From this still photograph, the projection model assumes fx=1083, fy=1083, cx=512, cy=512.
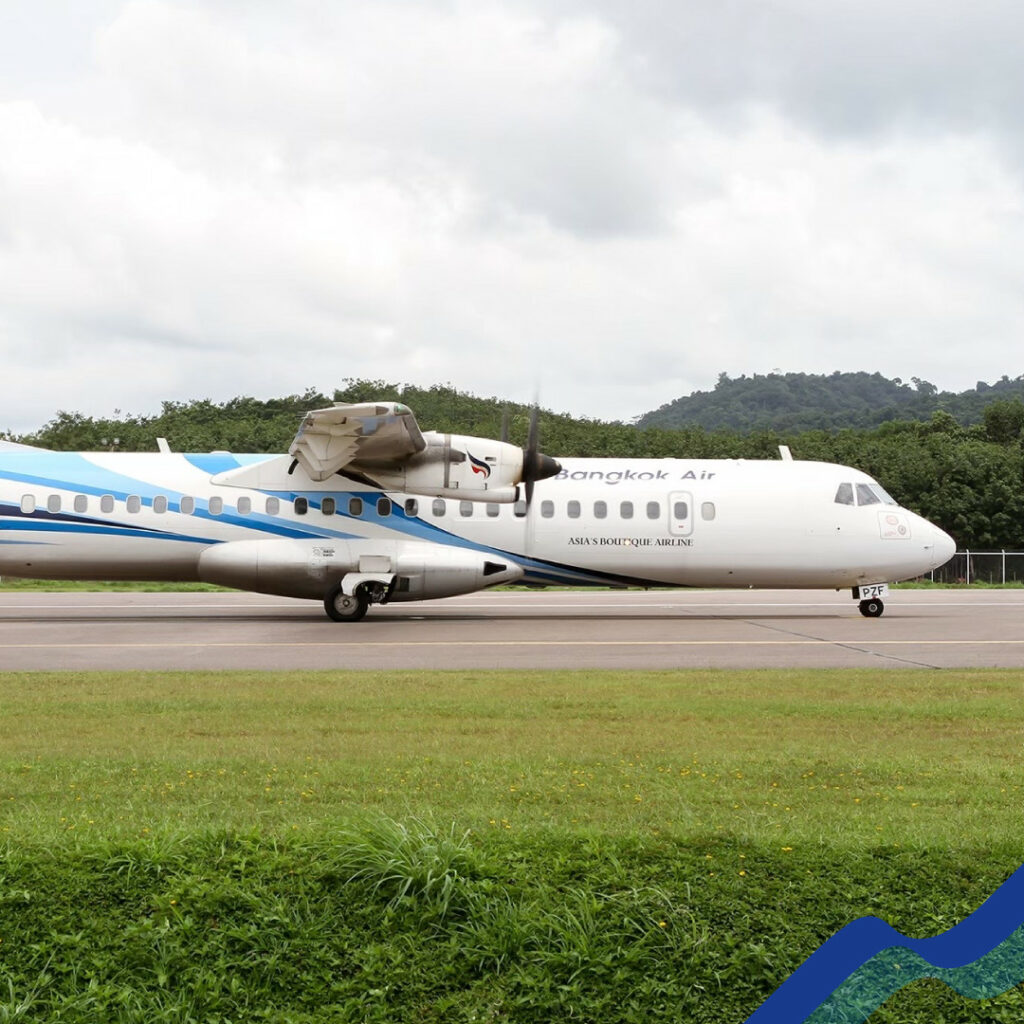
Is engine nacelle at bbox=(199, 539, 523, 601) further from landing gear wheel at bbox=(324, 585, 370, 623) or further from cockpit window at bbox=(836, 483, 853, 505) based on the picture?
cockpit window at bbox=(836, 483, 853, 505)

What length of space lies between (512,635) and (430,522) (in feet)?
14.1

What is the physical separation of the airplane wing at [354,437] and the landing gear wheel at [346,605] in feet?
8.07

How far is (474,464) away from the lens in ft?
71.7

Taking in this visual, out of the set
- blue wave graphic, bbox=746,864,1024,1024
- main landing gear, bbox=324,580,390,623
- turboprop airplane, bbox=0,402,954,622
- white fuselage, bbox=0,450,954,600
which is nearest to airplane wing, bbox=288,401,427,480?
turboprop airplane, bbox=0,402,954,622

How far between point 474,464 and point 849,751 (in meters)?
13.9

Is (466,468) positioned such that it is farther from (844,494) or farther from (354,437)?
(844,494)

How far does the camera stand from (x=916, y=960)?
4.78 m

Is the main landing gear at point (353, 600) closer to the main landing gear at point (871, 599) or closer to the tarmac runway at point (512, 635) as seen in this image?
the tarmac runway at point (512, 635)

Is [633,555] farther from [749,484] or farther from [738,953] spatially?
[738,953]

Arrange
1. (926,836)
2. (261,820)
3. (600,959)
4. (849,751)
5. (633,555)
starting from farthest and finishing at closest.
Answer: (633,555) → (849,751) → (261,820) → (926,836) → (600,959)

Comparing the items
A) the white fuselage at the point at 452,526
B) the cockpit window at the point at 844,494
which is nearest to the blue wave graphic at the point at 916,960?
the white fuselage at the point at 452,526

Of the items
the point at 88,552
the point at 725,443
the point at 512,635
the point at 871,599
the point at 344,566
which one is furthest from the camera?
the point at 725,443

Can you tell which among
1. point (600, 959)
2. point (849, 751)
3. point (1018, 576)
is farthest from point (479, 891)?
point (1018, 576)

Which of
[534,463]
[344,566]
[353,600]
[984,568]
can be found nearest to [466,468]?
[534,463]
